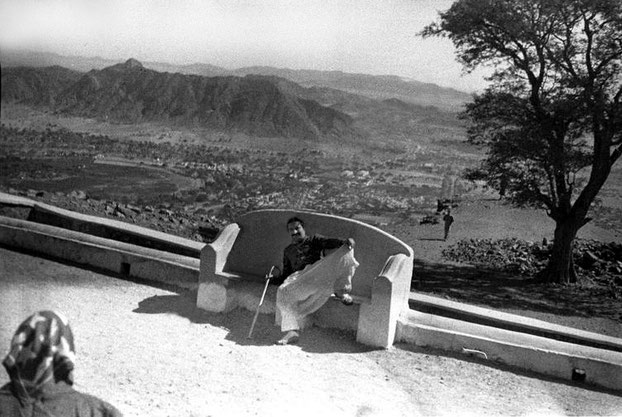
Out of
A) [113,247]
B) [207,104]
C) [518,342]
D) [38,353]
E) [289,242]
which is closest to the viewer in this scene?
[38,353]

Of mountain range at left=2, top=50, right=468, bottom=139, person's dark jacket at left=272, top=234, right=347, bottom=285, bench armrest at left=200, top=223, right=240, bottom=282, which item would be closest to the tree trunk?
mountain range at left=2, top=50, right=468, bottom=139

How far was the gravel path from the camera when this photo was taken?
4.76 m

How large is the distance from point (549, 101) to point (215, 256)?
8849mm

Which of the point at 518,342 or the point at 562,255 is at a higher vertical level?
the point at 518,342

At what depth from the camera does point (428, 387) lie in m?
5.33

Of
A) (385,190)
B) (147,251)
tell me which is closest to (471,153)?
(385,190)

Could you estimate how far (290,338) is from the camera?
6.04 metres

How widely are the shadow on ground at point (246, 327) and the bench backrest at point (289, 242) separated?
587 mm

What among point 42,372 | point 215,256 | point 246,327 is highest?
point 42,372

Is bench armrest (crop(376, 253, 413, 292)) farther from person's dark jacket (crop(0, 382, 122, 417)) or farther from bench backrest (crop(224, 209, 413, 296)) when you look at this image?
person's dark jacket (crop(0, 382, 122, 417))

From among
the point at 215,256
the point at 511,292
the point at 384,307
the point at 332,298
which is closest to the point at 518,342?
the point at 384,307

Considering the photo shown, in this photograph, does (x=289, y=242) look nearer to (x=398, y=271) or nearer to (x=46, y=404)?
(x=398, y=271)

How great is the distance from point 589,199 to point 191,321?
30.8 ft

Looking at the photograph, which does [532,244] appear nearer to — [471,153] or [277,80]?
[471,153]
